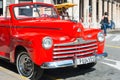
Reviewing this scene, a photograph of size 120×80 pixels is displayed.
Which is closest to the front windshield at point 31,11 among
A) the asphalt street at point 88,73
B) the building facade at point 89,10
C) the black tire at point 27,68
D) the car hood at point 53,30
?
the car hood at point 53,30

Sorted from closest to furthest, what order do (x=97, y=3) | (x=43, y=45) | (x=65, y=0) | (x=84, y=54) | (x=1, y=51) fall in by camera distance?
(x=43, y=45), (x=84, y=54), (x=1, y=51), (x=65, y=0), (x=97, y=3)

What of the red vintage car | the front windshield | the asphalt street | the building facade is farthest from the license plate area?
the building facade

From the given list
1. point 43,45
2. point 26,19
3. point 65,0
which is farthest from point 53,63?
point 65,0

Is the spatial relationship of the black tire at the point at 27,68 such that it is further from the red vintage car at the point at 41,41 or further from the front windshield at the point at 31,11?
the front windshield at the point at 31,11

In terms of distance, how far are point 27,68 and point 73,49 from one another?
3.88 ft

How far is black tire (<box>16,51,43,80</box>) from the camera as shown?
835cm

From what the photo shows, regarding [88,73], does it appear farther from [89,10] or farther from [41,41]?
[89,10]

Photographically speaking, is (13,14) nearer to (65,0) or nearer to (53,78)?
(53,78)

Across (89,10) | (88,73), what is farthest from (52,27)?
(89,10)

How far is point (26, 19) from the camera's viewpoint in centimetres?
960

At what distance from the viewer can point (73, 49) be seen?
8484mm

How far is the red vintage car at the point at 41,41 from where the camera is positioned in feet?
26.7

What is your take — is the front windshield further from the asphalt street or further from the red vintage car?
the asphalt street

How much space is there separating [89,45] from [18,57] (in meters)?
1.74
